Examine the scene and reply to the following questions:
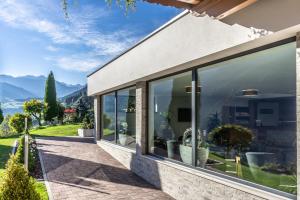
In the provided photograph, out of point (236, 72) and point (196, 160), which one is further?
point (196, 160)

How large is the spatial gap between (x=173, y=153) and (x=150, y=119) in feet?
6.22

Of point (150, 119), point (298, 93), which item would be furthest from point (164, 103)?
point (298, 93)

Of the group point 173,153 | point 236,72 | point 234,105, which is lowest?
point 173,153

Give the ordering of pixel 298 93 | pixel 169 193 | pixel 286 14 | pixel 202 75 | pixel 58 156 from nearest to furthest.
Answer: pixel 286 14 → pixel 298 93 → pixel 202 75 → pixel 169 193 → pixel 58 156

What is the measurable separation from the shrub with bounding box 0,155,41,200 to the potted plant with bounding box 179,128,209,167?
3.70 metres

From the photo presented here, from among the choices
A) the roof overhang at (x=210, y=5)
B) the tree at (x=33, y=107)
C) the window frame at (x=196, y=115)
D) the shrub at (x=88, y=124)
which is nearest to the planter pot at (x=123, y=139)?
the window frame at (x=196, y=115)

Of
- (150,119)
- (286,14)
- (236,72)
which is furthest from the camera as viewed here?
(150,119)

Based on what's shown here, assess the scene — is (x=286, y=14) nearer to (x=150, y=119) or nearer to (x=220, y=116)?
(x=220, y=116)

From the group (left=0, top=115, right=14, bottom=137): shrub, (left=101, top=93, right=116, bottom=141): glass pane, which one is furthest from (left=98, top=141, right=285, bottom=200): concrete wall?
(left=0, top=115, right=14, bottom=137): shrub

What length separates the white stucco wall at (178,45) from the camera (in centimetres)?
561

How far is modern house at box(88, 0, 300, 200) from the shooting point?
484 centimetres

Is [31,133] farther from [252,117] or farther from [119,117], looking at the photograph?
[252,117]

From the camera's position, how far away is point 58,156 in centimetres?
1460

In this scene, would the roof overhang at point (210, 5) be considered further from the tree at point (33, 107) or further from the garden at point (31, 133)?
the tree at point (33, 107)
